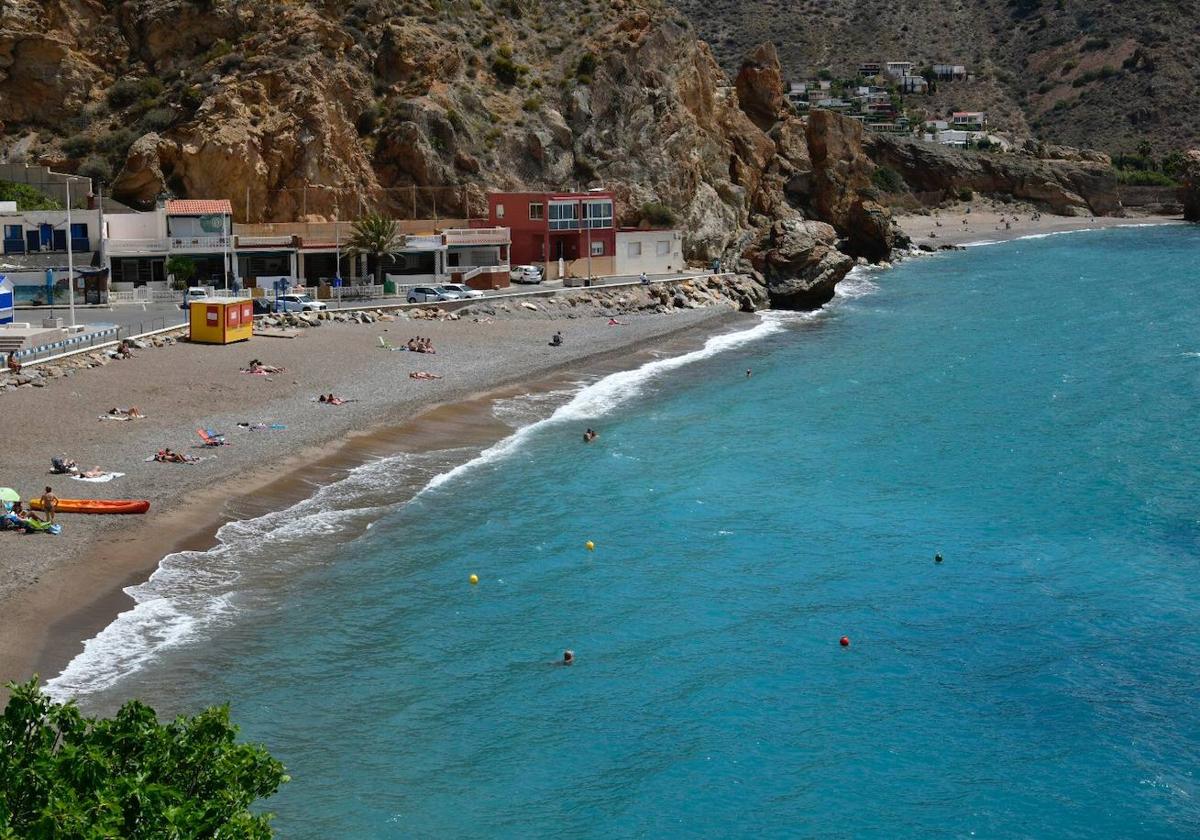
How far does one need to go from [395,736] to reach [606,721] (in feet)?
11.7

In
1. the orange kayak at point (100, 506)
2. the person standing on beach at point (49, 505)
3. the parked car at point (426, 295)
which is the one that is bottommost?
the orange kayak at point (100, 506)

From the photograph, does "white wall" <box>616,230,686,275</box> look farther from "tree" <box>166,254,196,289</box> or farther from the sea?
the sea

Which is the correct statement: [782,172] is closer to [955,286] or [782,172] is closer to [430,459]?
[955,286]

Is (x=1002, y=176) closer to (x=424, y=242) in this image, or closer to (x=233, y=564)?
(x=424, y=242)

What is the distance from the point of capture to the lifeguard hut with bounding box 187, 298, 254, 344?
5084cm

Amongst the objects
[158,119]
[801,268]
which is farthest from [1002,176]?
[158,119]

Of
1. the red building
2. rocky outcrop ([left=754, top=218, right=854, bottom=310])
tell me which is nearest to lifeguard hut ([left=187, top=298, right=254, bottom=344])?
the red building

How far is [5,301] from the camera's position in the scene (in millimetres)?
47094

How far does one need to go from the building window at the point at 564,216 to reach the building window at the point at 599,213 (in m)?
0.72

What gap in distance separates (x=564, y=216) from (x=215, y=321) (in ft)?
94.8

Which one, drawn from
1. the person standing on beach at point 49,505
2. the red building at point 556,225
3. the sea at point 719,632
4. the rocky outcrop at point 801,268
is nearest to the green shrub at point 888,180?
the rocky outcrop at point 801,268

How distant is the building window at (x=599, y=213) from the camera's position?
Answer: 76.6 m

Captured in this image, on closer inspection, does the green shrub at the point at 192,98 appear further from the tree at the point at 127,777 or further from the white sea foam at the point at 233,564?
the tree at the point at 127,777

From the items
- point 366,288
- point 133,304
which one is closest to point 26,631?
point 133,304
